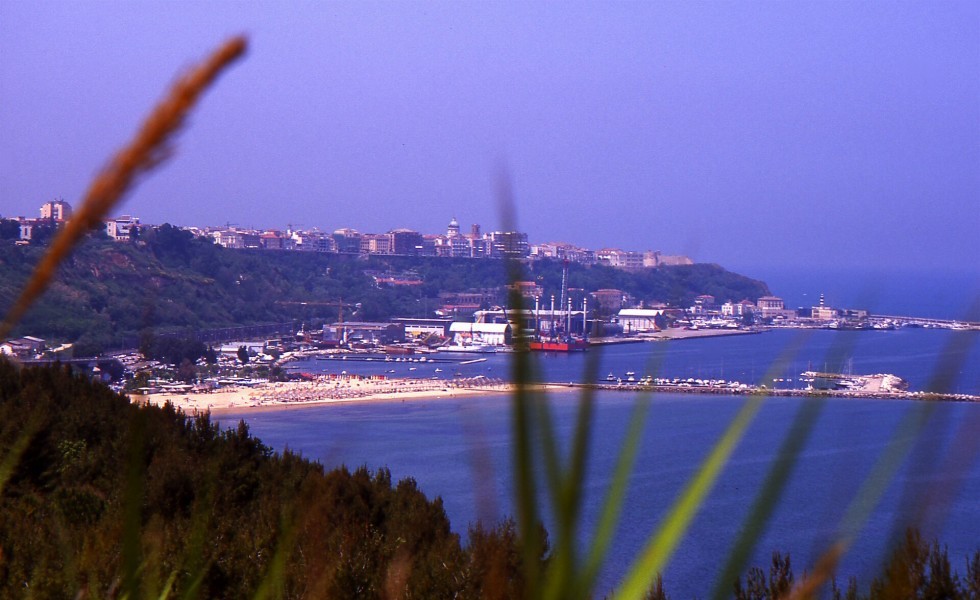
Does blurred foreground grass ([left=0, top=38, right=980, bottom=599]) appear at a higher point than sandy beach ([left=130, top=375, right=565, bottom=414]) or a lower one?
higher

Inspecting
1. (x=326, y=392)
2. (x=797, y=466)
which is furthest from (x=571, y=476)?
(x=326, y=392)

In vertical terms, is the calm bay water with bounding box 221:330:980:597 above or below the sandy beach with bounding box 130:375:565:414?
above

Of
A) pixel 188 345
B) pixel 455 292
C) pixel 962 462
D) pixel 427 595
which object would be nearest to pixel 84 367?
→ pixel 188 345

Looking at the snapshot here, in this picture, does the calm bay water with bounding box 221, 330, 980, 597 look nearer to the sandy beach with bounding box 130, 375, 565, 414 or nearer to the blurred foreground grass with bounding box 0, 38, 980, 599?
the blurred foreground grass with bounding box 0, 38, 980, 599

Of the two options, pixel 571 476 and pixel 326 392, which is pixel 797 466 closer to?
pixel 571 476

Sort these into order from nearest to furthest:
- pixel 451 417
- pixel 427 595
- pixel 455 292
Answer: pixel 427 595, pixel 451 417, pixel 455 292

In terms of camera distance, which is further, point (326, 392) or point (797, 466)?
point (326, 392)

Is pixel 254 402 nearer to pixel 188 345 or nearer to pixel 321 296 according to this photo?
pixel 188 345

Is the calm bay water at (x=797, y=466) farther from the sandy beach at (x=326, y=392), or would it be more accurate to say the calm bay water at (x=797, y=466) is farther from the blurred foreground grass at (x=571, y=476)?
the sandy beach at (x=326, y=392)

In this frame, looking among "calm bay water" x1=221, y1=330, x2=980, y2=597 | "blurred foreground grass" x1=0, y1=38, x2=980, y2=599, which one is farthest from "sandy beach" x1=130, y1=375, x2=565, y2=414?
"blurred foreground grass" x1=0, y1=38, x2=980, y2=599

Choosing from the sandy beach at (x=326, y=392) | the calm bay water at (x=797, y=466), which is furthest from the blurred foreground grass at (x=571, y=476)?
the sandy beach at (x=326, y=392)

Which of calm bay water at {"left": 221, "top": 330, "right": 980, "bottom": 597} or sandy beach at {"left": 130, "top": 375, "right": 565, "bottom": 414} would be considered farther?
sandy beach at {"left": 130, "top": 375, "right": 565, "bottom": 414}
